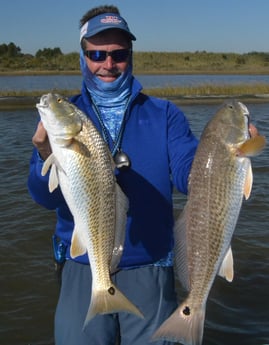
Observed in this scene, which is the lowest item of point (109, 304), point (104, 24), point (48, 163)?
point (109, 304)

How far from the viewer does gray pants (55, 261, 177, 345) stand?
384cm

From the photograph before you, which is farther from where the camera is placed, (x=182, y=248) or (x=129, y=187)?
(x=129, y=187)

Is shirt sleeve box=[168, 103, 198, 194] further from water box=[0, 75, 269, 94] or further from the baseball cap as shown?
water box=[0, 75, 269, 94]

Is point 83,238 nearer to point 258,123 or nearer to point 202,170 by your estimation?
point 202,170

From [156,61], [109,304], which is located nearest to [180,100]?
[109,304]

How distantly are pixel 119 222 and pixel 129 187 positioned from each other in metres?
0.56

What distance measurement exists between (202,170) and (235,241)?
6.89 meters

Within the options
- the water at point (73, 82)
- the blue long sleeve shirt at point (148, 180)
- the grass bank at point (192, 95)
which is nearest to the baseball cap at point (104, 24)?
the blue long sleeve shirt at point (148, 180)

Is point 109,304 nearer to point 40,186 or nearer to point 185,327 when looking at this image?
point 185,327

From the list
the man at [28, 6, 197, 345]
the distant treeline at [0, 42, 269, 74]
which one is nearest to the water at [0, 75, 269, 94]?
the distant treeline at [0, 42, 269, 74]

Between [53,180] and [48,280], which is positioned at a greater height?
[53,180]

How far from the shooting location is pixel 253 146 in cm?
308

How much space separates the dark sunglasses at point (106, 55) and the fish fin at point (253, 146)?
1251 millimetres

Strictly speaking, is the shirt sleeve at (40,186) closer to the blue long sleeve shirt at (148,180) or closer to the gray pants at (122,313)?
the blue long sleeve shirt at (148,180)
